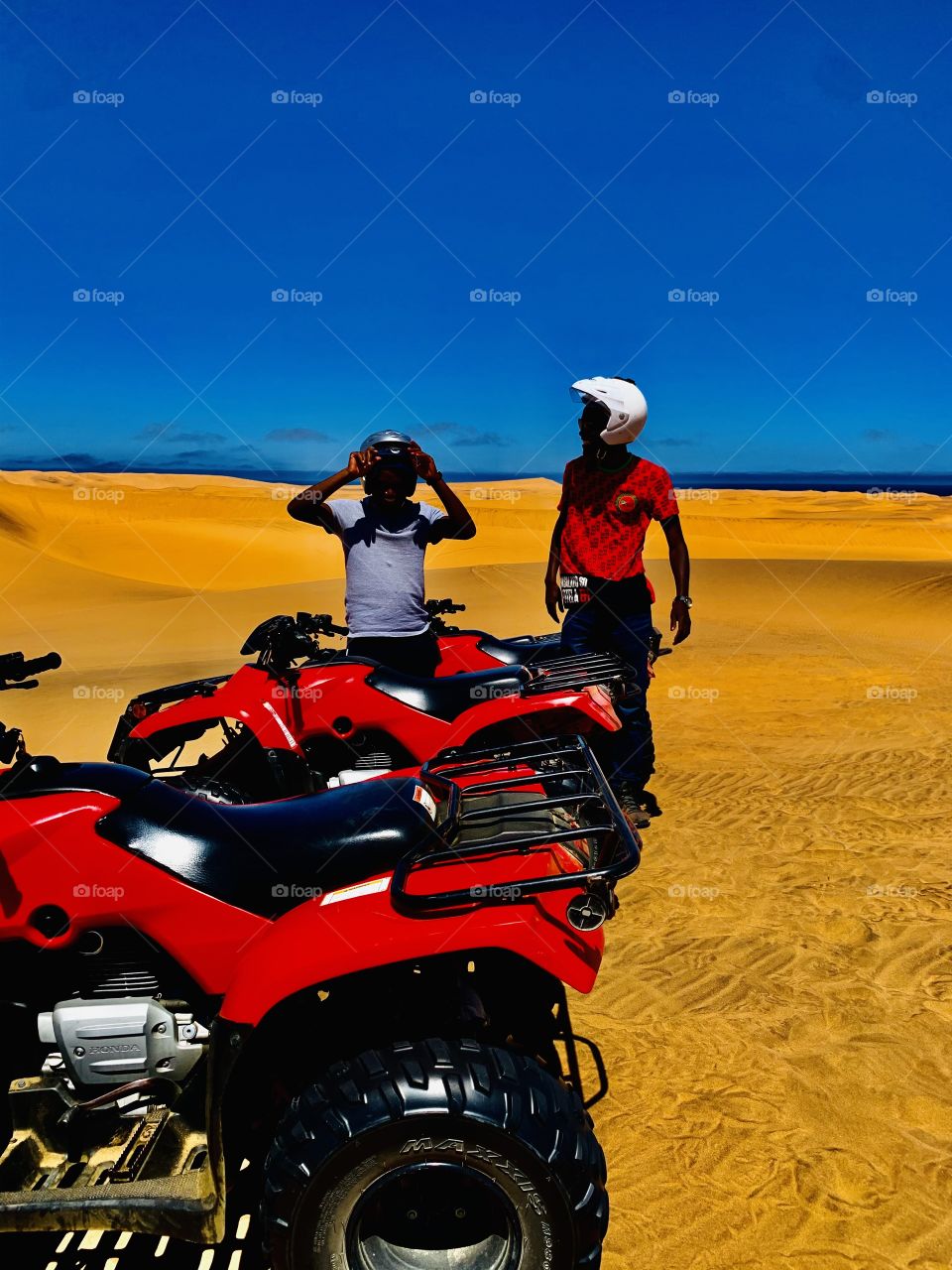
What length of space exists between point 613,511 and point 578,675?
120 cm

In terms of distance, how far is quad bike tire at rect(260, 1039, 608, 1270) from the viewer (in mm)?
2146

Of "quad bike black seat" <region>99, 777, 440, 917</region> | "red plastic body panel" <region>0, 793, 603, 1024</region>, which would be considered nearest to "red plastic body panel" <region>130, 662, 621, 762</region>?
"quad bike black seat" <region>99, 777, 440, 917</region>

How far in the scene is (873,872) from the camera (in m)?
5.20

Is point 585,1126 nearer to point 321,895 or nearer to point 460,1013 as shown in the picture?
point 460,1013

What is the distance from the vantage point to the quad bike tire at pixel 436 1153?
215 centimetres

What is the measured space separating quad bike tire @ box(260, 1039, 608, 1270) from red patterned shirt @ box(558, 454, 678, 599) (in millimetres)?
3682

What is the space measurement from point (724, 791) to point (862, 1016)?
3084 mm

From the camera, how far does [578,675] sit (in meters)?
4.82

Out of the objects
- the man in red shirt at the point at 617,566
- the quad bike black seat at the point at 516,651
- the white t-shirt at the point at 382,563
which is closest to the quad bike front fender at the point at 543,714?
the man in red shirt at the point at 617,566

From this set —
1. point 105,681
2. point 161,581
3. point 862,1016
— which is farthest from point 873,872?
point 161,581

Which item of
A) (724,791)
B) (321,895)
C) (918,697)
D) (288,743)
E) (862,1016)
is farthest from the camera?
(918,697)

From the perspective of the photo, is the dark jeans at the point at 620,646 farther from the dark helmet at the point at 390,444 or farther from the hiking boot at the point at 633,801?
the dark helmet at the point at 390,444

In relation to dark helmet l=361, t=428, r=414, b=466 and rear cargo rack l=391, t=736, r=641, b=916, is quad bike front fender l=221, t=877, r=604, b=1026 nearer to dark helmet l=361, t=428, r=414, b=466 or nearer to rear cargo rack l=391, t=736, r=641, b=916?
rear cargo rack l=391, t=736, r=641, b=916

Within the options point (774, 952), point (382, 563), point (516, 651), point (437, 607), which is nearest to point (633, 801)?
point (516, 651)
